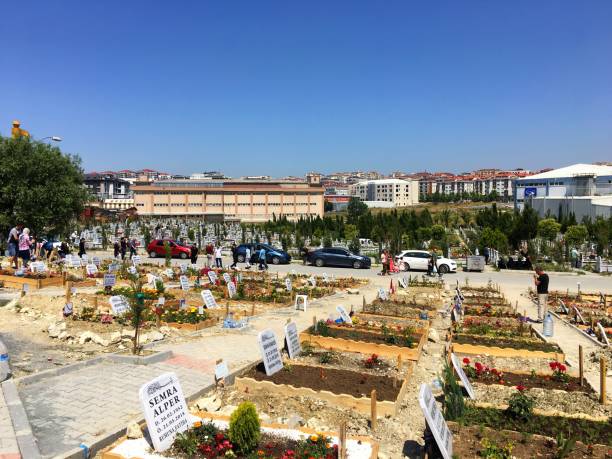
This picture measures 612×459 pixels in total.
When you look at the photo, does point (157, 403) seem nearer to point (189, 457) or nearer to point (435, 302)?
point (189, 457)

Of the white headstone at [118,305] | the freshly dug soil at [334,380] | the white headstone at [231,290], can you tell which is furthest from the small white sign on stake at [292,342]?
the white headstone at [231,290]

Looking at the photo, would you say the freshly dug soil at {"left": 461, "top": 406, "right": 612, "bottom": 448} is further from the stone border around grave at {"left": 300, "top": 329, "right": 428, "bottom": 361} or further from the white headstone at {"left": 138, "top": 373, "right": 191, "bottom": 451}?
the white headstone at {"left": 138, "top": 373, "right": 191, "bottom": 451}

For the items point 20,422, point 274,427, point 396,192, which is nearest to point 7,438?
point 20,422

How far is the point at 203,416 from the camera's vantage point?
6.25 m

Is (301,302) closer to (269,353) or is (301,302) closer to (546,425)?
(269,353)

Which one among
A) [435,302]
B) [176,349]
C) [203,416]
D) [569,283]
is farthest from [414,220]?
[203,416]

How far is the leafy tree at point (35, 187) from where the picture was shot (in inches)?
992

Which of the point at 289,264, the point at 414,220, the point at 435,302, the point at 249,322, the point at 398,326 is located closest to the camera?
the point at 398,326

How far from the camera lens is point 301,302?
15.6m

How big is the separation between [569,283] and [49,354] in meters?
21.3

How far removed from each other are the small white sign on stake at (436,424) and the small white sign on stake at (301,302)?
967 centimetres

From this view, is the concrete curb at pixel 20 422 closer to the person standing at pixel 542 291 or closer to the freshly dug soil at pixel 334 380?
the freshly dug soil at pixel 334 380

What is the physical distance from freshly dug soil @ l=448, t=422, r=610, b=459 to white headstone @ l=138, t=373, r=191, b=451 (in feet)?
10.1

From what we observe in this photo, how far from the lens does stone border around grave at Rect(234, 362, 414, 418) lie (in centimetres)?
690
